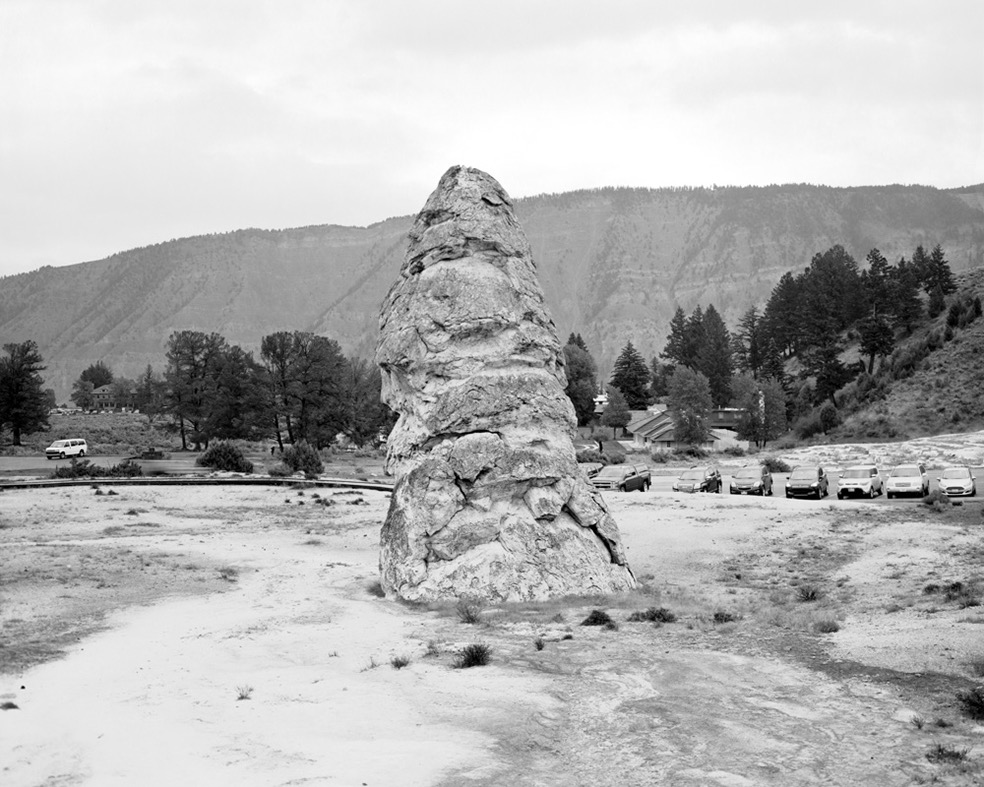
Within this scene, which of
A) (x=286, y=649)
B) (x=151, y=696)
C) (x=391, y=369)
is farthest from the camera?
(x=391, y=369)

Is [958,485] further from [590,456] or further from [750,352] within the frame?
[750,352]

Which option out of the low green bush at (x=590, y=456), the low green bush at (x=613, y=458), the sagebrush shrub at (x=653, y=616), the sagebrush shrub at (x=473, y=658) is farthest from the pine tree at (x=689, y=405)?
the sagebrush shrub at (x=473, y=658)

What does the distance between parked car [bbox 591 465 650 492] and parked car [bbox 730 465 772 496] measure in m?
4.02

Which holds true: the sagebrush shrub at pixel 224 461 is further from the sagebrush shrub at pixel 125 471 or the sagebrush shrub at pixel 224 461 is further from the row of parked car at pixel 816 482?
the row of parked car at pixel 816 482

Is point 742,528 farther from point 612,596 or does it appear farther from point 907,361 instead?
point 907,361

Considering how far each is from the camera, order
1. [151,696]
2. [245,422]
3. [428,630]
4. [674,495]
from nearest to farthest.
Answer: [151,696]
[428,630]
[674,495]
[245,422]

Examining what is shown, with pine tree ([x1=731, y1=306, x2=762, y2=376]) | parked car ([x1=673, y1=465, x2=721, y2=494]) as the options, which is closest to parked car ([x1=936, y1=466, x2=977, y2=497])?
parked car ([x1=673, y1=465, x2=721, y2=494])

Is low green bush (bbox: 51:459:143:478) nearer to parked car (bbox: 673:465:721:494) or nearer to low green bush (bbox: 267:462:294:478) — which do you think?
low green bush (bbox: 267:462:294:478)

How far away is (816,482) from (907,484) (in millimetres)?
3398

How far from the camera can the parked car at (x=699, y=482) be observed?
133 ft

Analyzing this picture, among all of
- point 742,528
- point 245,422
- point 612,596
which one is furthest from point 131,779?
point 245,422

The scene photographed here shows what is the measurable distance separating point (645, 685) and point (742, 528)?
17301 mm

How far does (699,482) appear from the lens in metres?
40.9

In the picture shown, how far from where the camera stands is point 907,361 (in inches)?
2938
